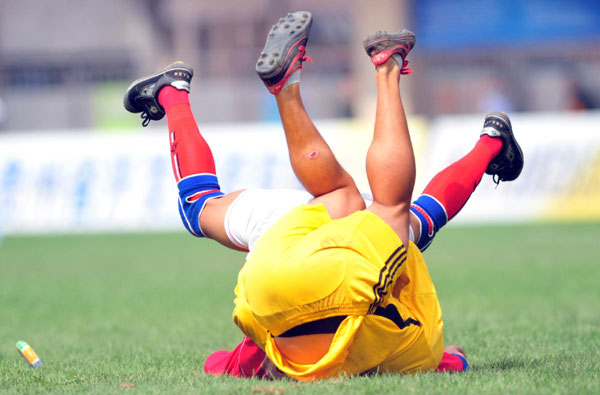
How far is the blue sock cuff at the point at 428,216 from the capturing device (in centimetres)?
443

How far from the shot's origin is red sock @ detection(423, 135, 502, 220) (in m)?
4.65

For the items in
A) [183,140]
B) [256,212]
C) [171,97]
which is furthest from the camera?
[171,97]

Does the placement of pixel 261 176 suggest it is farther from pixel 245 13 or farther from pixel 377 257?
pixel 245 13

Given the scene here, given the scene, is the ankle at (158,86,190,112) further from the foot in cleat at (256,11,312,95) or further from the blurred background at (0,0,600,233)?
the blurred background at (0,0,600,233)

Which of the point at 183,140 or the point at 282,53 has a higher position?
the point at 282,53

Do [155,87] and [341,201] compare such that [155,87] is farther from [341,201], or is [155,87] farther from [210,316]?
[210,316]

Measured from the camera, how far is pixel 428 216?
449cm

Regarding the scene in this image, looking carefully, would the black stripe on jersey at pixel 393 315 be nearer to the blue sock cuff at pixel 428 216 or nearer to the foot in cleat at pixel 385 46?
the blue sock cuff at pixel 428 216

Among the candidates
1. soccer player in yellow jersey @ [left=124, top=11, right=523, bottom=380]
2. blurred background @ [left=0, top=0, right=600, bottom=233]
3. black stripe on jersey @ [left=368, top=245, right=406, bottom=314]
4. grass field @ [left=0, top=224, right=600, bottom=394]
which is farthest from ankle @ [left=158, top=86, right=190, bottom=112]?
blurred background @ [left=0, top=0, right=600, bottom=233]

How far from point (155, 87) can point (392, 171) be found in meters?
1.53

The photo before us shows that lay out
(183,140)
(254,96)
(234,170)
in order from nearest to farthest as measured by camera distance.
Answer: (183,140) < (234,170) < (254,96)

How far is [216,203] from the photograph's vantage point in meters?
4.30

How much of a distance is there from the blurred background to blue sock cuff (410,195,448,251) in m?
10.6

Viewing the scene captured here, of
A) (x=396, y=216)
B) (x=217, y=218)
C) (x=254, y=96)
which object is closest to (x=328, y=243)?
(x=396, y=216)
